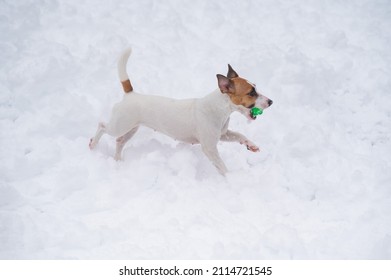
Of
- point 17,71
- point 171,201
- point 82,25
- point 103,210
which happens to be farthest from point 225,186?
point 82,25

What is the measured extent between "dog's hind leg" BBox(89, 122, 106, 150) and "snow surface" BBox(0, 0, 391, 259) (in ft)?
0.47

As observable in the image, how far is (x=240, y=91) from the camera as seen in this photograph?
434cm

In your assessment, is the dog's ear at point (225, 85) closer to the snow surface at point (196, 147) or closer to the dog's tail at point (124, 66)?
the snow surface at point (196, 147)

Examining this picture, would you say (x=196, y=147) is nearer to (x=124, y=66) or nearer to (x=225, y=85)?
(x=225, y=85)

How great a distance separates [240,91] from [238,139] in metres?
0.74

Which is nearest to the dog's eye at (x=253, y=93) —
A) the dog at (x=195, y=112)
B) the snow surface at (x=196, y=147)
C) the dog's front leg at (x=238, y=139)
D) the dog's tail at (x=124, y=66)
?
the dog at (x=195, y=112)

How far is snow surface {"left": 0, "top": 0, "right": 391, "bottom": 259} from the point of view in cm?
374

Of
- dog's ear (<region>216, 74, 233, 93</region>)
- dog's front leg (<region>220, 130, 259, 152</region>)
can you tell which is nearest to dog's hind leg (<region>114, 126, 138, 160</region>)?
dog's front leg (<region>220, 130, 259, 152</region>)

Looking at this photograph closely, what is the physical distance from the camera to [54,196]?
13.9 ft

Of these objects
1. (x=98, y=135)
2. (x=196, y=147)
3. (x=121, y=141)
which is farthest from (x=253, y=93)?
(x=98, y=135)

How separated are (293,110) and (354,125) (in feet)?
2.73

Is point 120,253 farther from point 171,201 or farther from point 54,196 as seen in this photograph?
point 54,196

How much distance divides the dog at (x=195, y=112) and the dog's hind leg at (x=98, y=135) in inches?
3.7
